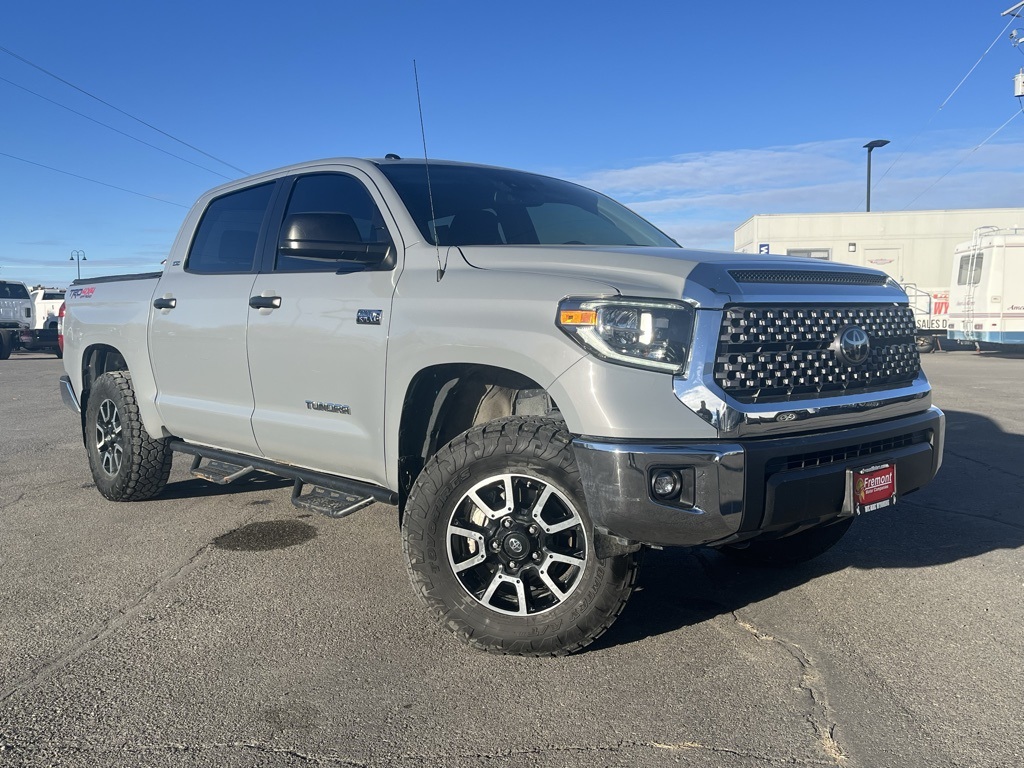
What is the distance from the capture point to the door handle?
4.24m

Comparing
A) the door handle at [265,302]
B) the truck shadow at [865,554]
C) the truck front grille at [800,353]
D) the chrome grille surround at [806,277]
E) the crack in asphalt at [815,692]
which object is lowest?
the truck shadow at [865,554]

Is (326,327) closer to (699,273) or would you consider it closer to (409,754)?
(699,273)

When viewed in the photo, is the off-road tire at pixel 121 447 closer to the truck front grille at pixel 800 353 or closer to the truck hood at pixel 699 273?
the truck hood at pixel 699 273

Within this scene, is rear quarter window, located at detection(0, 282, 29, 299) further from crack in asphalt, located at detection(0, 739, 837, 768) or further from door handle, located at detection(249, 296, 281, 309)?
crack in asphalt, located at detection(0, 739, 837, 768)

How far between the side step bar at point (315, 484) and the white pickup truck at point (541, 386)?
21mm

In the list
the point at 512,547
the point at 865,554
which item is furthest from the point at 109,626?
the point at 865,554

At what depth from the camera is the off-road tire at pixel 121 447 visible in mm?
5465

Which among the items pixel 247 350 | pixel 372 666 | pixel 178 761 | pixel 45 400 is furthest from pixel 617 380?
pixel 45 400

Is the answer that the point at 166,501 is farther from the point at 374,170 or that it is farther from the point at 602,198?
the point at 602,198

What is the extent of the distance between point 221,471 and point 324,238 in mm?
1975

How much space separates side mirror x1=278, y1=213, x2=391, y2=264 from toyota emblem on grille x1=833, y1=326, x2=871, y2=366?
2.02m

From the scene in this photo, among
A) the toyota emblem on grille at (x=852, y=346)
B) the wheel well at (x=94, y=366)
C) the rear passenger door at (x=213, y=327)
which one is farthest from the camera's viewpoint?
the wheel well at (x=94, y=366)

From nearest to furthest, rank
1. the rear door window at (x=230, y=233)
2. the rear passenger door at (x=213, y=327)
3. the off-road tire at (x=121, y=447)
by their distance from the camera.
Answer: the rear passenger door at (x=213, y=327) → the rear door window at (x=230, y=233) → the off-road tire at (x=121, y=447)

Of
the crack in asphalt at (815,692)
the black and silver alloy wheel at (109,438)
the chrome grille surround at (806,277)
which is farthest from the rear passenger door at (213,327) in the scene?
the crack in asphalt at (815,692)
